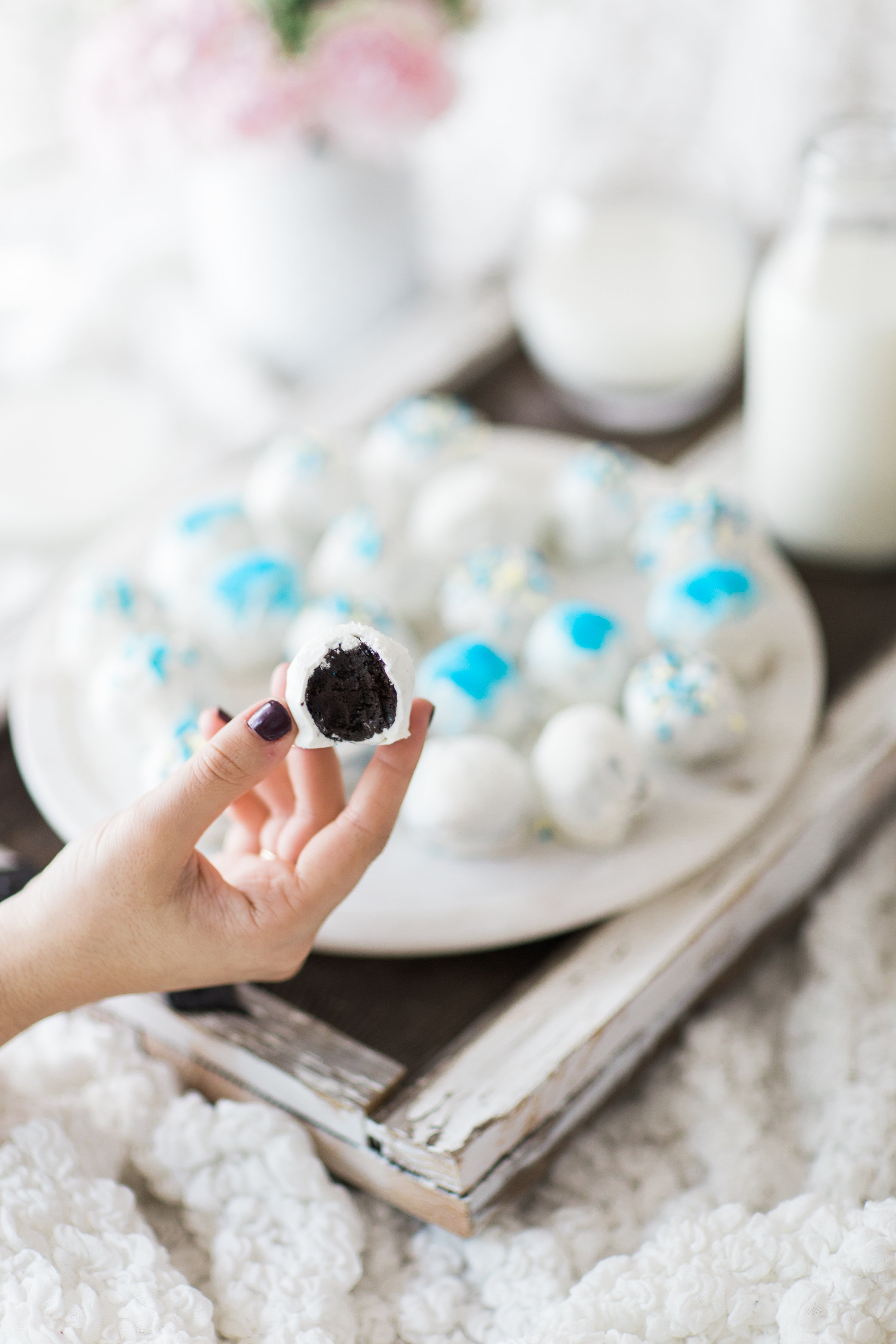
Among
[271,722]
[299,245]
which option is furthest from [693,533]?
[299,245]

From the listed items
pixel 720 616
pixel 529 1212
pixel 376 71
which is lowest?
pixel 529 1212

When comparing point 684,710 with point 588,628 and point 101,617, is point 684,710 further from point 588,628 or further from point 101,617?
point 101,617

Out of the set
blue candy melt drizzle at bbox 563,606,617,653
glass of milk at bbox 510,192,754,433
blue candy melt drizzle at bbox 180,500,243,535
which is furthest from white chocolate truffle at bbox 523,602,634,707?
glass of milk at bbox 510,192,754,433

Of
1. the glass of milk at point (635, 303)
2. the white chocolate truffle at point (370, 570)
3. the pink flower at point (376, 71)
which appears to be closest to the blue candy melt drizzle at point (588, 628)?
the white chocolate truffle at point (370, 570)

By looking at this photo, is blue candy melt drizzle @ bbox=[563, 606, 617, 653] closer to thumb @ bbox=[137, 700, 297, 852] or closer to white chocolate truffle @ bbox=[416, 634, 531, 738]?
white chocolate truffle @ bbox=[416, 634, 531, 738]

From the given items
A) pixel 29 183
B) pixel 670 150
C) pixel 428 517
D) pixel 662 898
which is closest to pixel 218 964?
pixel 662 898

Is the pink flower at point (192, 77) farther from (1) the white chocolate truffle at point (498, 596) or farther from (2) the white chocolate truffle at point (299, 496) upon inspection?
(1) the white chocolate truffle at point (498, 596)
